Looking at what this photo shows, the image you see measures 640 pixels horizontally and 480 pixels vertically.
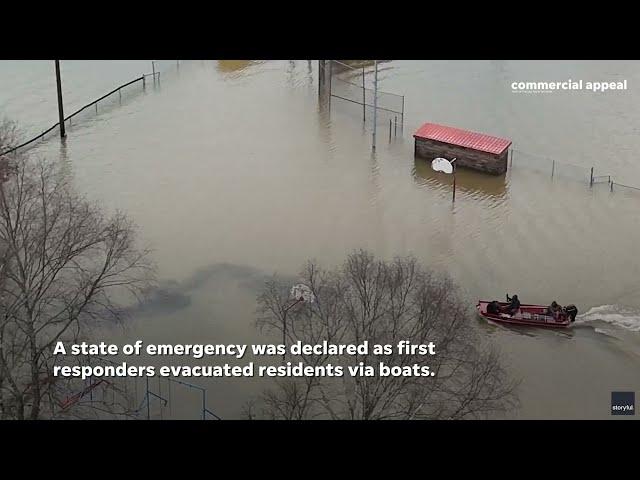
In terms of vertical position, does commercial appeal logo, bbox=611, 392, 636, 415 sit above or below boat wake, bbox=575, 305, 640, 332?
below

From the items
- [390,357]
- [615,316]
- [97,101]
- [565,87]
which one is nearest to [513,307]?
[615,316]

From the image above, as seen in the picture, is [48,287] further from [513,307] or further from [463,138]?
[463,138]

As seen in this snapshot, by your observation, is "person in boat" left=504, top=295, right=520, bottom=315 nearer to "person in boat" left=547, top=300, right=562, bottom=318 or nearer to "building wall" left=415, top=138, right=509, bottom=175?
"person in boat" left=547, top=300, right=562, bottom=318

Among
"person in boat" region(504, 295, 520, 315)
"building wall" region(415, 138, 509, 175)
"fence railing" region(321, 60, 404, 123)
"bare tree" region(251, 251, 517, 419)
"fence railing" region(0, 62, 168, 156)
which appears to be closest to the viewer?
"bare tree" region(251, 251, 517, 419)

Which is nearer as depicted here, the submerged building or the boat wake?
the boat wake

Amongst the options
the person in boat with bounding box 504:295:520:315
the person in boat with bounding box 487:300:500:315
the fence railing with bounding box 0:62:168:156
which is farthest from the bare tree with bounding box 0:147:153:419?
the person in boat with bounding box 504:295:520:315

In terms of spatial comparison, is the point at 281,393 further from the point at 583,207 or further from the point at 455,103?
the point at 455,103
